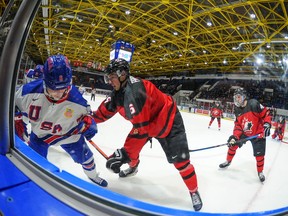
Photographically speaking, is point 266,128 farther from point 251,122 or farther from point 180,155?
point 180,155

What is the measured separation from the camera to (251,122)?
2.32 m

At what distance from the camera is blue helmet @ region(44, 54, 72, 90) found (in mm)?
951

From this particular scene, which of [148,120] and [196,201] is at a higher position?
[148,120]

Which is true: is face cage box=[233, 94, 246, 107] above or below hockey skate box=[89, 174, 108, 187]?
above

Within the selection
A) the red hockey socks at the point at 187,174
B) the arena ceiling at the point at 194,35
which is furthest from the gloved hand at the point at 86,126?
the red hockey socks at the point at 187,174

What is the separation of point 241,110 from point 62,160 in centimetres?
206

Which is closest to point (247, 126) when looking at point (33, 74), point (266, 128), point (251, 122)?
point (251, 122)

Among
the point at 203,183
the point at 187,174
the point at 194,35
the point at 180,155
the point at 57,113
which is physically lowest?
the point at 203,183

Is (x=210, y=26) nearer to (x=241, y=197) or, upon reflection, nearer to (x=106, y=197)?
(x=241, y=197)

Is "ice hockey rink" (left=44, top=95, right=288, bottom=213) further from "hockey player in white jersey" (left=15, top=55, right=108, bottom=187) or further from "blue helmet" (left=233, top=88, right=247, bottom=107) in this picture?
"blue helmet" (left=233, top=88, right=247, bottom=107)

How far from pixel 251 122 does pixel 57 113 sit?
2.15 meters

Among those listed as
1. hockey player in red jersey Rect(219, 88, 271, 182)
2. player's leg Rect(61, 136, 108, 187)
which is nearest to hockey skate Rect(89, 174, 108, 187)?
player's leg Rect(61, 136, 108, 187)

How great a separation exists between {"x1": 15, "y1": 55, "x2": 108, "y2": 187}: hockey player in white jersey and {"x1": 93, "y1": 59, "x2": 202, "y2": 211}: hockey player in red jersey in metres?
0.27

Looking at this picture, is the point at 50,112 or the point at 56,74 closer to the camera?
the point at 56,74
